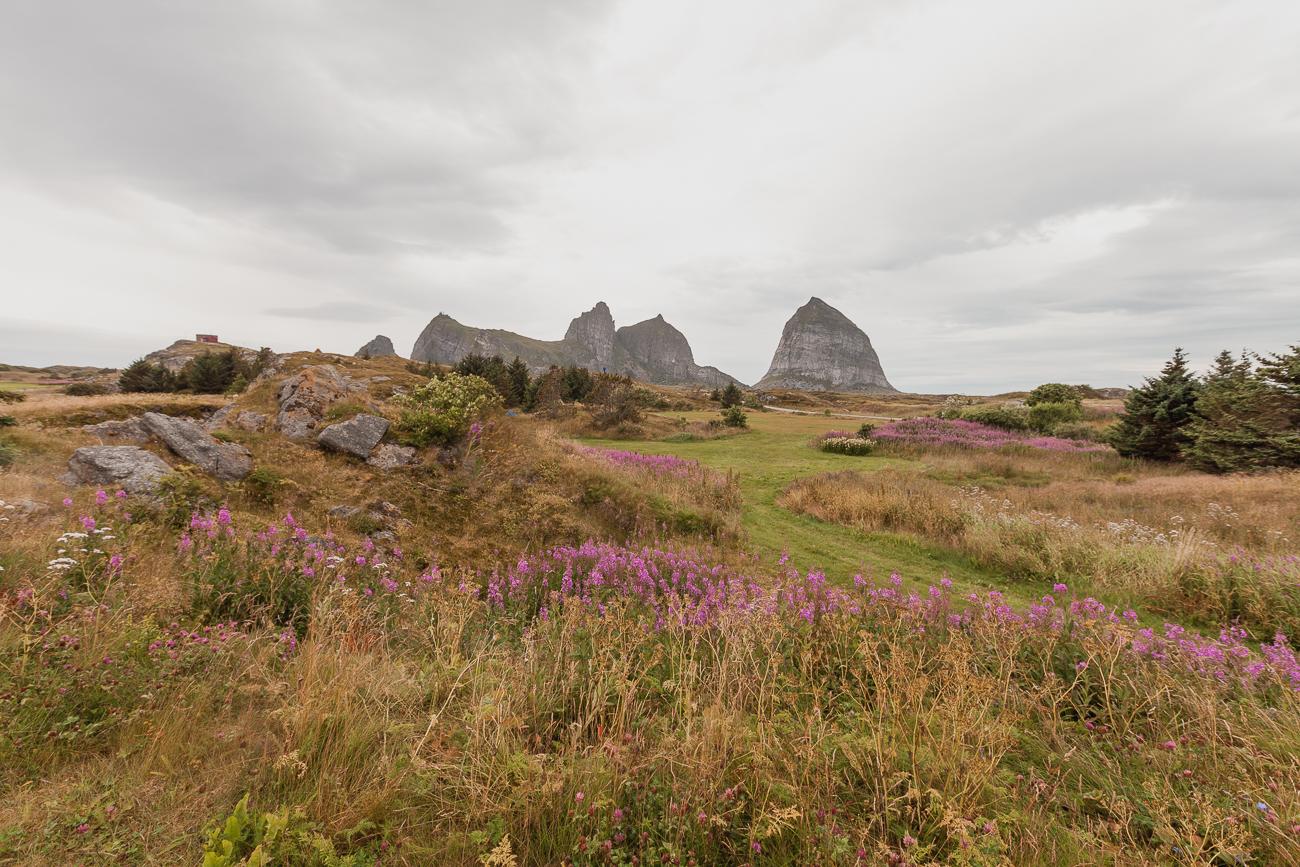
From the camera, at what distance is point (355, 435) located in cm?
1025

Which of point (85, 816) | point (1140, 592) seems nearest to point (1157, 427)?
point (1140, 592)

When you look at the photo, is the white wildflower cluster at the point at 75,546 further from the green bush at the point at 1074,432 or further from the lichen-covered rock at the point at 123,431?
the green bush at the point at 1074,432

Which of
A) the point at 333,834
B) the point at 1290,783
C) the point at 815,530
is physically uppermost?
the point at 1290,783

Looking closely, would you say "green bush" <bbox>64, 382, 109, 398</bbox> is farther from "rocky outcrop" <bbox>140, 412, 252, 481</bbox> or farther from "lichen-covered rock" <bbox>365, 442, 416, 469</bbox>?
"lichen-covered rock" <bbox>365, 442, 416, 469</bbox>

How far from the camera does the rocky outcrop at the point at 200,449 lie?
768 centimetres

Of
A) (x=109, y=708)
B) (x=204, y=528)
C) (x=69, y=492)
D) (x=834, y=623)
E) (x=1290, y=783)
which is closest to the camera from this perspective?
(x=1290, y=783)

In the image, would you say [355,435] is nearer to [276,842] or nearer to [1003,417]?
[276,842]

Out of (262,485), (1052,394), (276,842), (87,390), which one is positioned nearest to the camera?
(276,842)

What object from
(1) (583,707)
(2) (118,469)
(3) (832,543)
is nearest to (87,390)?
(2) (118,469)

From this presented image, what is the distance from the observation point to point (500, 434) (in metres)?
12.2

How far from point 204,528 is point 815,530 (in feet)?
35.2

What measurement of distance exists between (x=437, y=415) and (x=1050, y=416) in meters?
35.7

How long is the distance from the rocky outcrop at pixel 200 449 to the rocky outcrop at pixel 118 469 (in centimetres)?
84

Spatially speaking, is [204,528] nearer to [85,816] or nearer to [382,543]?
[382,543]
